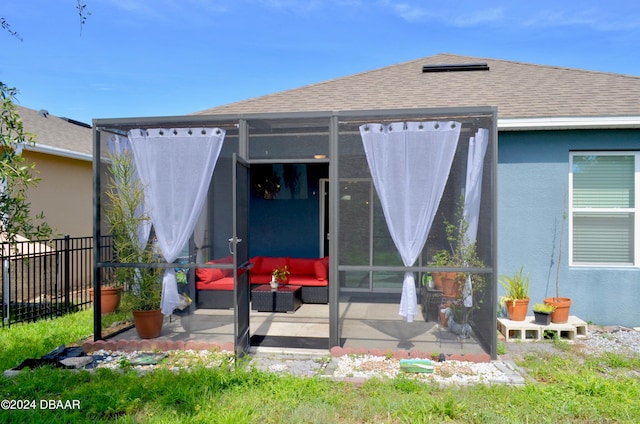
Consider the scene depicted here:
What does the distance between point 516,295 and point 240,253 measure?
3.66 m

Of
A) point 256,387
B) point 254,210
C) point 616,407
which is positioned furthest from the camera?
point 254,210

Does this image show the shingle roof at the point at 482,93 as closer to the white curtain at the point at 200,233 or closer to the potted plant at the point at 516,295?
the potted plant at the point at 516,295

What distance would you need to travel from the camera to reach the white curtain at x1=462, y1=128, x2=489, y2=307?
16.0 ft

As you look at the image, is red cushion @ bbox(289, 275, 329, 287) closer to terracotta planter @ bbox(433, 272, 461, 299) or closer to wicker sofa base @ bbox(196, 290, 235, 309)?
wicker sofa base @ bbox(196, 290, 235, 309)

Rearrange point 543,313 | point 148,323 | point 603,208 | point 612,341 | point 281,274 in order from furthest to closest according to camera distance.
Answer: point 281,274
point 603,208
point 543,313
point 612,341
point 148,323

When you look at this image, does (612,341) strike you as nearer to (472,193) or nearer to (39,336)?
(472,193)

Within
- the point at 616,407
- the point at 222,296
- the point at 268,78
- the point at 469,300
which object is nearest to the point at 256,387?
the point at 222,296

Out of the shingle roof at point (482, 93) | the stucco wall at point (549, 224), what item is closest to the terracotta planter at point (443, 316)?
the stucco wall at point (549, 224)

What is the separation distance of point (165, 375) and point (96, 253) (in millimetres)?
1934

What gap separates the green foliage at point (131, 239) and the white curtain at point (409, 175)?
280 centimetres

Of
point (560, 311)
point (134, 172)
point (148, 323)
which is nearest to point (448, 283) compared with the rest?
point (560, 311)

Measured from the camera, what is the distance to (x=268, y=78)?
48.4ft

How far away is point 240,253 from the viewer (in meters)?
4.90

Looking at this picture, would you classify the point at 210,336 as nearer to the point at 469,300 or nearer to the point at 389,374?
the point at 389,374
